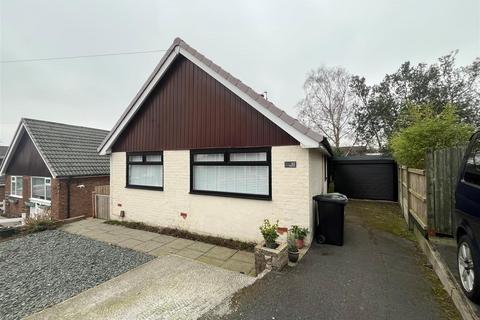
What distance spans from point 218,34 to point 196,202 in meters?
8.34

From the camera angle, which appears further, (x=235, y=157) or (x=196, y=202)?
(x=196, y=202)

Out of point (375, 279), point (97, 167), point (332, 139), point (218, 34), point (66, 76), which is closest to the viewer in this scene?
point (375, 279)

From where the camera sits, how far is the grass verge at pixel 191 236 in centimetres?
578

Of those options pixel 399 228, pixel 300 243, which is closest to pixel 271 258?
pixel 300 243

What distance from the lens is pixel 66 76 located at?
11727 millimetres

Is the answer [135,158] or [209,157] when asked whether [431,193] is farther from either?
[135,158]

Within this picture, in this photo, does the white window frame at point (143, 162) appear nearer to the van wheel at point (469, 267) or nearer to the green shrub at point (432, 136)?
the van wheel at point (469, 267)

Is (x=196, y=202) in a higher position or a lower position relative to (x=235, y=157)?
lower

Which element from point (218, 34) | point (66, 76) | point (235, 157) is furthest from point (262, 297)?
point (66, 76)

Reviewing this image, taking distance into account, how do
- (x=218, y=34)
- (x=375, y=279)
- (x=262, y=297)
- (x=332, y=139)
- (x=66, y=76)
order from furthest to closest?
1. (x=332, y=139)
2. (x=66, y=76)
3. (x=218, y=34)
4. (x=375, y=279)
5. (x=262, y=297)

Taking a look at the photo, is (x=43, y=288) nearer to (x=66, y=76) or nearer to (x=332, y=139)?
(x=66, y=76)

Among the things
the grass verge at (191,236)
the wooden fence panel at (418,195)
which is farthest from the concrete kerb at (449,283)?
the grass verge at (191,236)

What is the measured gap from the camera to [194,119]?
6.84 meters

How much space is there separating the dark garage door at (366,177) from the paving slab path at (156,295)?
11231 millimetres
